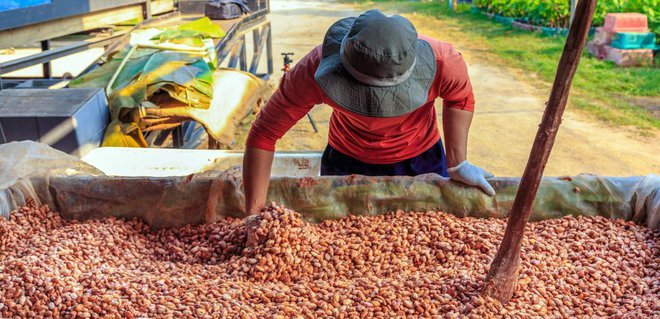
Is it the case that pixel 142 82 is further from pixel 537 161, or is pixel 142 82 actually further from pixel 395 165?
pixel 537 161

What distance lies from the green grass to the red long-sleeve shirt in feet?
15.0

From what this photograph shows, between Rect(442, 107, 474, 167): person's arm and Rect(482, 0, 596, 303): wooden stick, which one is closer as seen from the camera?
Rect(482, 0, 596, 303): wooden stick

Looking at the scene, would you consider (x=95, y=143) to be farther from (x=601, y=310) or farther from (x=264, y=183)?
(x=601, y=310)

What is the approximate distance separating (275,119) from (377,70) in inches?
19.1

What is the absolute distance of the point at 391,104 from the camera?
2.05 meters

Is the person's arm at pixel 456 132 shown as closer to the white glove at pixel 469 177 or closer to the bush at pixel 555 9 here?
the white glove at pixel 469 177

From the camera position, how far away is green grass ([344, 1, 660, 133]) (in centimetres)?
717

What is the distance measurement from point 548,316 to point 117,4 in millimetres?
5451

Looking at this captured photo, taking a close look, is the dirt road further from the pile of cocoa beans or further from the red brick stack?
the pile of cocoa beans

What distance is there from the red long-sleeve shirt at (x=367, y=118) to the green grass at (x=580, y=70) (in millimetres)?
4584

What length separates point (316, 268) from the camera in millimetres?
2264

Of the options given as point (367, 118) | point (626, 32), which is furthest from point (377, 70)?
point (626, 32)

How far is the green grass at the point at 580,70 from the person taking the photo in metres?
7.17

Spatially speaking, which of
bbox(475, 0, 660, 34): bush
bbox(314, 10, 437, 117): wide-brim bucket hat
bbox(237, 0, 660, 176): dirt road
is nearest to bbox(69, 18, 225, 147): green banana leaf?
bbox(237, 0, 660, 176): dirt road
